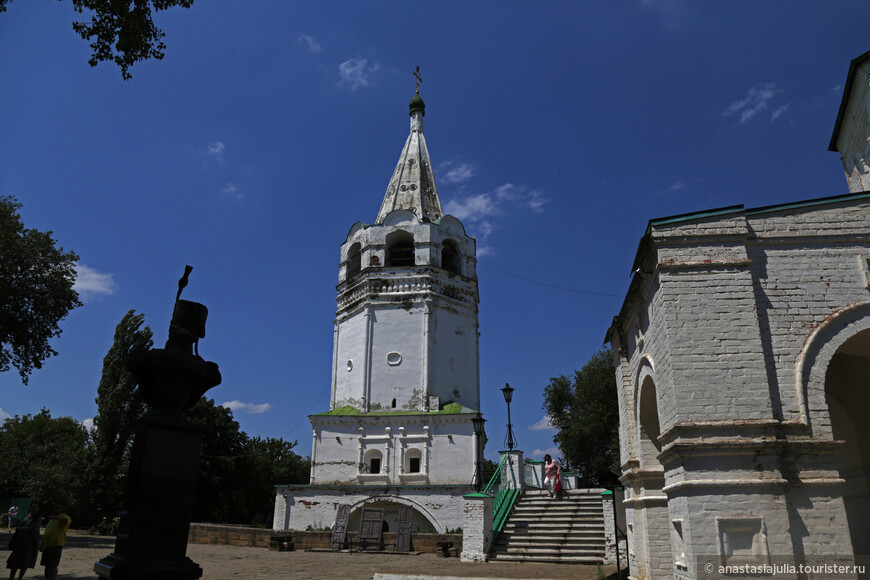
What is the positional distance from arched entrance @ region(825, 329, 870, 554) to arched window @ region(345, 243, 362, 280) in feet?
73.0

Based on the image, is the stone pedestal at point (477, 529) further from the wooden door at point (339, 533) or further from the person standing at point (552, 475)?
the wooden door at point (339, 533)

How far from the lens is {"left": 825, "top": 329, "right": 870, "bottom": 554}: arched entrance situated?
10445mm

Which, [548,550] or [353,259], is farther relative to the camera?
[353,259]

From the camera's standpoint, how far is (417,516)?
24031 mm

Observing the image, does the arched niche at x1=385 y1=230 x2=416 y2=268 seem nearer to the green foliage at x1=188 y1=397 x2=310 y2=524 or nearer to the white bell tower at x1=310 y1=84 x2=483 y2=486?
the white bell tower at x1=310 y1=84 x2=483 y2=486

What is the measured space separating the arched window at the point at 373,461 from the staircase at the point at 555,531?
26.9 feet

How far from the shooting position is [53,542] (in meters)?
8.51

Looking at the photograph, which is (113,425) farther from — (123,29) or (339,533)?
(123,29)

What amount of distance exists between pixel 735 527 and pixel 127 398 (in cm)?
2918

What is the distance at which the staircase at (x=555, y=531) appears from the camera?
1538cm

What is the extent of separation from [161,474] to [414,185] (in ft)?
91.0

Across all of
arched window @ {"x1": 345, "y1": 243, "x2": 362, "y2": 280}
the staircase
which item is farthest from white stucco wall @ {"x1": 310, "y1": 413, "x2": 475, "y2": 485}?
arched window @ {"x1": 345, "y1": 243, "x2": 362, "y2": 280}

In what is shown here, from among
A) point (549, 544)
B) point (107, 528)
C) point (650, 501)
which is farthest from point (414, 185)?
point (650, 501)

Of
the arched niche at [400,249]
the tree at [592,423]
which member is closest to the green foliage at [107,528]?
the arched niche at [400,249]
